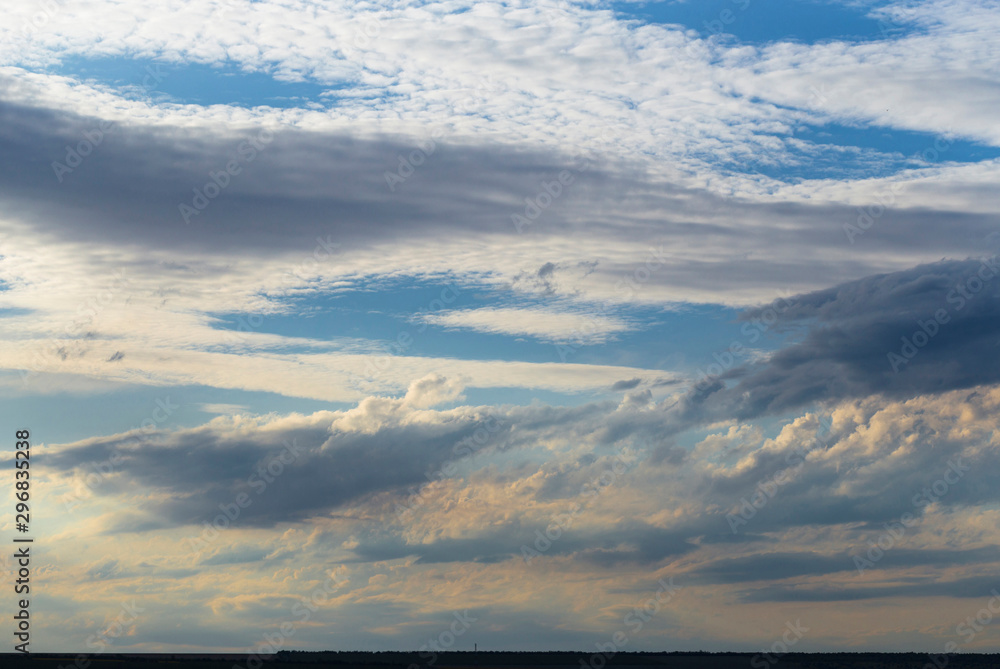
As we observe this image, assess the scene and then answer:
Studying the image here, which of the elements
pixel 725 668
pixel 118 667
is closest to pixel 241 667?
pixel 118 667

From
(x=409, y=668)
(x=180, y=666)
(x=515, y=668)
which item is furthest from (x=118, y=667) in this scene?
(x=515, y=668)

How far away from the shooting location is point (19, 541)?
397 ft

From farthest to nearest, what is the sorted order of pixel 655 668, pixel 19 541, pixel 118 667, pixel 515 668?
pixel 655 668 → pixel 515 668 → pixel 118 667 → pixel 19 541

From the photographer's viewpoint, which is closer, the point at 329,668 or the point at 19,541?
the point at 19,541

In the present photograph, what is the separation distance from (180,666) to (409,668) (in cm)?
4367

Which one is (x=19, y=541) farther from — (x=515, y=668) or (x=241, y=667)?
(x=515, y=668)

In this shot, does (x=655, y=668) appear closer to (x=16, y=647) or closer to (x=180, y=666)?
(x=180, y=666)

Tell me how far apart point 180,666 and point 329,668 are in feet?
98.8

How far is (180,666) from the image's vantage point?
178m

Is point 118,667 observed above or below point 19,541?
below

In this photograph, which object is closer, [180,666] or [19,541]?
[19,541]

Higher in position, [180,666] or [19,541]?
[19,541]

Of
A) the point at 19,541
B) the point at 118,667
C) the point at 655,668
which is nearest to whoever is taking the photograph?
the point at 19,541

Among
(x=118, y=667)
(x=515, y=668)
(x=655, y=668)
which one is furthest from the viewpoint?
(x=655, y=668)
